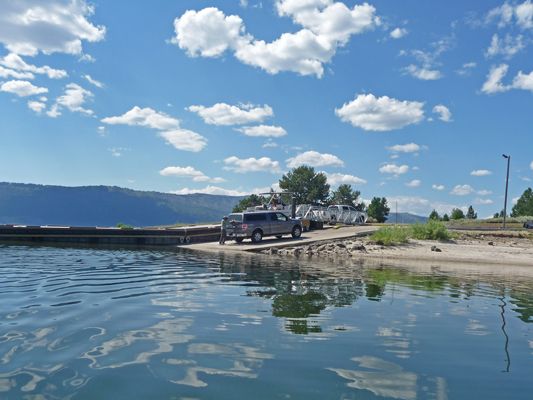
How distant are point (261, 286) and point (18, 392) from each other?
6297 mm

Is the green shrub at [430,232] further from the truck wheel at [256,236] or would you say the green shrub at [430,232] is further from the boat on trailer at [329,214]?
the boat on trailer at [329,214]

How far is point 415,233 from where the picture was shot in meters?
24.1

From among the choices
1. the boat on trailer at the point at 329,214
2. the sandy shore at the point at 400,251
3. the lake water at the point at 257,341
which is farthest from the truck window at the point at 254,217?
the lake water at the point at 257,341

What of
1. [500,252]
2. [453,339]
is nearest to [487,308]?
[453,339]

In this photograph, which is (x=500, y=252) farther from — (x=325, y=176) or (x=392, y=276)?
(x=325, y=176)

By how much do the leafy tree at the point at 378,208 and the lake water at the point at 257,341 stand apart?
76688 mm

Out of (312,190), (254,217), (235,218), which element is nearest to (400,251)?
(254,217)

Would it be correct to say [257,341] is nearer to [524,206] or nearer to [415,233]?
[415,233]

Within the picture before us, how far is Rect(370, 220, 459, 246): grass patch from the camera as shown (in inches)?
863

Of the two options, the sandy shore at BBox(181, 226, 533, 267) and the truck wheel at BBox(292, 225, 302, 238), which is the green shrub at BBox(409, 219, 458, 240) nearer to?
the sandy shore at BBox(181, 226, 533, 267)

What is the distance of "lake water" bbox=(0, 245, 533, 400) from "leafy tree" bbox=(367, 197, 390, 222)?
76.7m

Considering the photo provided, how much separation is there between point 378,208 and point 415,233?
205 feet

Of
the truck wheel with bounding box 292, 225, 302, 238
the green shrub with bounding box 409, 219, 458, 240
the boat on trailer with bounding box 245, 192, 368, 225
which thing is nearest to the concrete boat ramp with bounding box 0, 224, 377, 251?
the truck wheel with bounding box 292, 225, 302, 238

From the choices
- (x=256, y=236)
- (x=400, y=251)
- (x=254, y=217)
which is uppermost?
(x=254, y=217)
